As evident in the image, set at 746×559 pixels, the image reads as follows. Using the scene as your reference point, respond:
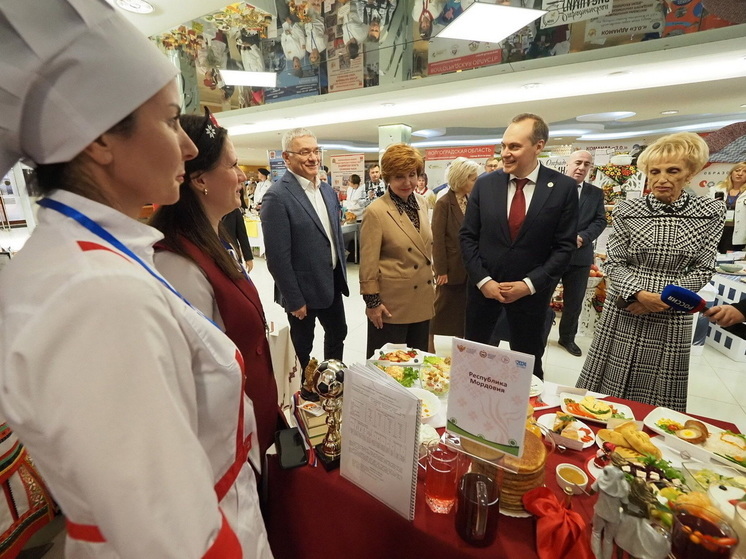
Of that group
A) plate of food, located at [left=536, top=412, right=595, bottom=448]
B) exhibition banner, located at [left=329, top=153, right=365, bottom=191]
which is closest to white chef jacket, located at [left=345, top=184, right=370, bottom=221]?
exhibition banner, located at [left=329, top=153, right=365, bottom=191]

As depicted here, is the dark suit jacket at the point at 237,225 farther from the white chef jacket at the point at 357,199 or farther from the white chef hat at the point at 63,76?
the white chef jacket at the point at 357,199

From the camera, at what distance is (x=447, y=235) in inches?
112

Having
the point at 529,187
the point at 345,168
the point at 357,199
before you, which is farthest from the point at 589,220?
the point at 357,199

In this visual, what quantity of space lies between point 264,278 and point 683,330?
585 centimetres

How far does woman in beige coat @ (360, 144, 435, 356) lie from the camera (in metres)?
2.25

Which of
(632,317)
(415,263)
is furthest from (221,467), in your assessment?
(632,317)

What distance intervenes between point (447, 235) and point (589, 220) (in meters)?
1.67

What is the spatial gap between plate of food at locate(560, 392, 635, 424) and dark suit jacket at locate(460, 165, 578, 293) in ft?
3.02

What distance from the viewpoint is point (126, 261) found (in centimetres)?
53

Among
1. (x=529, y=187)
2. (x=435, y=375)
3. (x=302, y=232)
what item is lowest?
(x=435, y=375)

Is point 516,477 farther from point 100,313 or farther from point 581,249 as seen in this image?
point 581,249

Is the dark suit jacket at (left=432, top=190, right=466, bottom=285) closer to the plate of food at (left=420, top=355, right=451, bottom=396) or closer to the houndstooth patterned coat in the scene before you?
the houndstooth patterned coat

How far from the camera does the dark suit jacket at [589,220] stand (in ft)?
11.1

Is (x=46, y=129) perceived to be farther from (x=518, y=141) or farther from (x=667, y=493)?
(x=518, y=141)
